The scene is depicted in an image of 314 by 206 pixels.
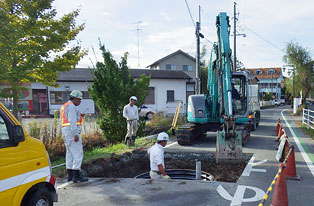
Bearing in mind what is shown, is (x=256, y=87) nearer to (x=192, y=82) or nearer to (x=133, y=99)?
(x=133, y=99)

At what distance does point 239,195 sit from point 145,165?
3.85 meters

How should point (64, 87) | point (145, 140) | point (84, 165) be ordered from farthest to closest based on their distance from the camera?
point (64, 87) → point (145, 140) → point (84, 165)

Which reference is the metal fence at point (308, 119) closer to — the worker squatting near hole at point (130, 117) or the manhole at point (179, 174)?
the manhole at point (179, 174)

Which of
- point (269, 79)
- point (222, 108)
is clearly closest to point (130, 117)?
point (222, 108)

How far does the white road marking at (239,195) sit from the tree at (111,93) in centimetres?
707

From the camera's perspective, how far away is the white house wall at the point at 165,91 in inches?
1158

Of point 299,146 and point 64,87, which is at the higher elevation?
point 64,87

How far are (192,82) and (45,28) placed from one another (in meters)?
25.2

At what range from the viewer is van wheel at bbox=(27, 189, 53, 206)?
11.4 feet

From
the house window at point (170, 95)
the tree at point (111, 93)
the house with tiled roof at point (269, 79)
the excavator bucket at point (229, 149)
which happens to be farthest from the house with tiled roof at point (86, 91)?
the house with tiled roof at point (269, 79)

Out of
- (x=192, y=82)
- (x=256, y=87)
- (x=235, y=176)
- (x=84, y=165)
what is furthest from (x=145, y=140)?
(x=192, y=82)

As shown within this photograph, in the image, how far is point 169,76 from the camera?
30.0 metres

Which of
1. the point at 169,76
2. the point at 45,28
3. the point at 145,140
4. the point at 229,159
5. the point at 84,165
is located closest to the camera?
the point at 84,165

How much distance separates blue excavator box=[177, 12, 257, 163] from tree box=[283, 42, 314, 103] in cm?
2212
